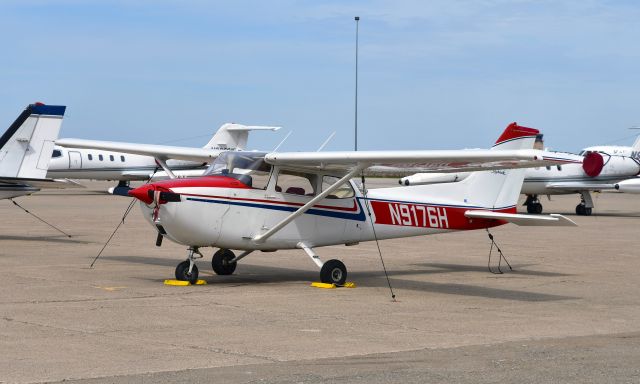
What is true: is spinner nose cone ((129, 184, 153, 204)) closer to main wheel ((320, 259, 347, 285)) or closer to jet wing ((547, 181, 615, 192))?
main wheel ((320, 259, 347, 285))

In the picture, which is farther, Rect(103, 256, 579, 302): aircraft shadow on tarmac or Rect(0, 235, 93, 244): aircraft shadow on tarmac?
Rect(0, 235, 93, 244): aircraft shadow on tarmac

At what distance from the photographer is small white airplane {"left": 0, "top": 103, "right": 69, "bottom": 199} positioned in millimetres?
21266

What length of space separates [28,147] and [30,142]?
0.37 ft

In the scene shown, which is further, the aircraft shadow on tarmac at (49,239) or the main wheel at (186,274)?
the aircraft shadow on tarmac at (49,239)

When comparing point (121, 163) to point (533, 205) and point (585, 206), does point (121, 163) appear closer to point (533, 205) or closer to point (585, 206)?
point (533, 205)

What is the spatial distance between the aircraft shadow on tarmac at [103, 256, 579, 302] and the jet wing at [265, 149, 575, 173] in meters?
1.70

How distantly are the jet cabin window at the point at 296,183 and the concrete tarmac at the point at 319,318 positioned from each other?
1.34 meters

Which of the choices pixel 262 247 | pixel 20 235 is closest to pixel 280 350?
pixel 262 247

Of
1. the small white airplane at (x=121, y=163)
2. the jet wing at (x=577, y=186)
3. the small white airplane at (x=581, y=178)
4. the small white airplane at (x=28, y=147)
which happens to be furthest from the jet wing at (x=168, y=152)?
the small white airplane at (x=121, y=163)

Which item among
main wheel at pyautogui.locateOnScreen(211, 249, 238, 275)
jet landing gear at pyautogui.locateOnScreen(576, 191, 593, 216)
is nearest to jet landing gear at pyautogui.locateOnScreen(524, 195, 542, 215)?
jet landing gear at pyautogui.locateOnScreen(576, 191, 593, 216)

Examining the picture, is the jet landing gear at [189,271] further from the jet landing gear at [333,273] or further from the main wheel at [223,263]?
the jet landing gear at [333,273]

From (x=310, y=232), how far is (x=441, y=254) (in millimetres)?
5885

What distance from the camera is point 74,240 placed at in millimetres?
22672

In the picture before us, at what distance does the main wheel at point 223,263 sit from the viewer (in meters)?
15.9
